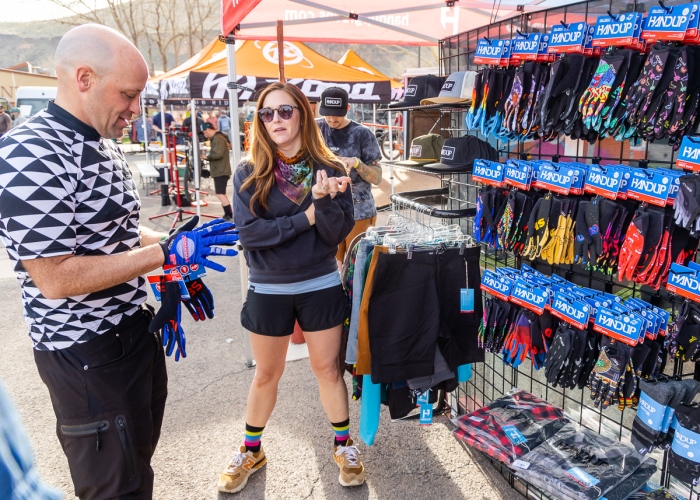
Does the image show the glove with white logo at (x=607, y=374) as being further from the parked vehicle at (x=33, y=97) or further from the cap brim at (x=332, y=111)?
the parked vehicle at (x=33, y=97)

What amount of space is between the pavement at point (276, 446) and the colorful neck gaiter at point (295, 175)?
4.77 feet

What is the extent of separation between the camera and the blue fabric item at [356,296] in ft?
8.04

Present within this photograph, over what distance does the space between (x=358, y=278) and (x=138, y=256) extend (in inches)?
41.6

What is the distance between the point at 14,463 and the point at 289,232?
A: 162cm

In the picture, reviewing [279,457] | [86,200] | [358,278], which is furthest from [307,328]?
[86,200]

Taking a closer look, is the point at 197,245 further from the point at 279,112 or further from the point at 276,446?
the point at 276,446

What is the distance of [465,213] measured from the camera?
259 cm

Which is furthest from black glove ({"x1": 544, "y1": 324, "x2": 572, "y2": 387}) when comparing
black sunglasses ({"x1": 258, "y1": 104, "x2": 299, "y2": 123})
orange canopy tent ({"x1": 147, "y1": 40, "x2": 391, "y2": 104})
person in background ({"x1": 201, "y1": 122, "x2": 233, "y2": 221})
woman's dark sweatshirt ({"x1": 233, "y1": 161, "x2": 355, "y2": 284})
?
person in background ({"x1": 201, "y1": 122, "x2": 233, "y2": 221})

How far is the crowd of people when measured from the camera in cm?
155

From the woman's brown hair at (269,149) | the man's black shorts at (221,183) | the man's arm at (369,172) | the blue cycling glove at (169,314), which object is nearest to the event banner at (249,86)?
the man's black shorts at (221,183)

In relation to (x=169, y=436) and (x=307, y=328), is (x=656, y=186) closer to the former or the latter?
(x=307, y=328)

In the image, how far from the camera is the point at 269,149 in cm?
243

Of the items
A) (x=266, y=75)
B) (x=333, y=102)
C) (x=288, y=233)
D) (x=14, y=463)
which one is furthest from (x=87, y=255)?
(x=266, y=75)

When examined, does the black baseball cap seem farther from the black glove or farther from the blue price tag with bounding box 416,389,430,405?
the black glove
